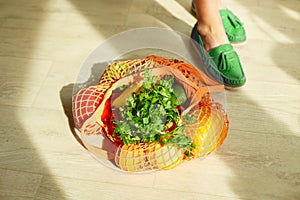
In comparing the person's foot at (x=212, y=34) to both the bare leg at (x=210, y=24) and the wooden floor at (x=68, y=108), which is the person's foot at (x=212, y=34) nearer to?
the bare leg at (x=210, y=24)

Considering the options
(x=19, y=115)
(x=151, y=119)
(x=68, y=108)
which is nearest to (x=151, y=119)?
(x=151, y=119)

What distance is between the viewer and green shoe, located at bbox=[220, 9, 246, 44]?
138cm

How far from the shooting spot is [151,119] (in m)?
1.01

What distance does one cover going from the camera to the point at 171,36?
1396mm

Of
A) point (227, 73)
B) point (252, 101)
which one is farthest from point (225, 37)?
point (252, 101)

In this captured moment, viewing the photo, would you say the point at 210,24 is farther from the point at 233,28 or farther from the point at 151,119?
the point at 151,119

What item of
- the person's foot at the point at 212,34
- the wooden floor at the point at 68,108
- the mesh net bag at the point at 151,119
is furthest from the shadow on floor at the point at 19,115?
the person's foot at the point at 212,34

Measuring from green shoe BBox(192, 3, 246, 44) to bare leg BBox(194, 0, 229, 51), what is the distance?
98mm

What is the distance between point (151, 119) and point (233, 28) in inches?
21.8

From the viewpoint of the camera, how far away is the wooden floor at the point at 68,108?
1.06 metres

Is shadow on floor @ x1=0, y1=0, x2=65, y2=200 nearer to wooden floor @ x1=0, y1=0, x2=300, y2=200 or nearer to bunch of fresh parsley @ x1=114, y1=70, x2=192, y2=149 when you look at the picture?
wooden floor @ x1=0, y1=0, x2=300, y2=200

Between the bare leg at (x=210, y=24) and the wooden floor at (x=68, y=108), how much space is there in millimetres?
135

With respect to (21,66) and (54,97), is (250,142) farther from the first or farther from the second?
(21,66)

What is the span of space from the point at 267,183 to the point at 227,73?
0.37 m
